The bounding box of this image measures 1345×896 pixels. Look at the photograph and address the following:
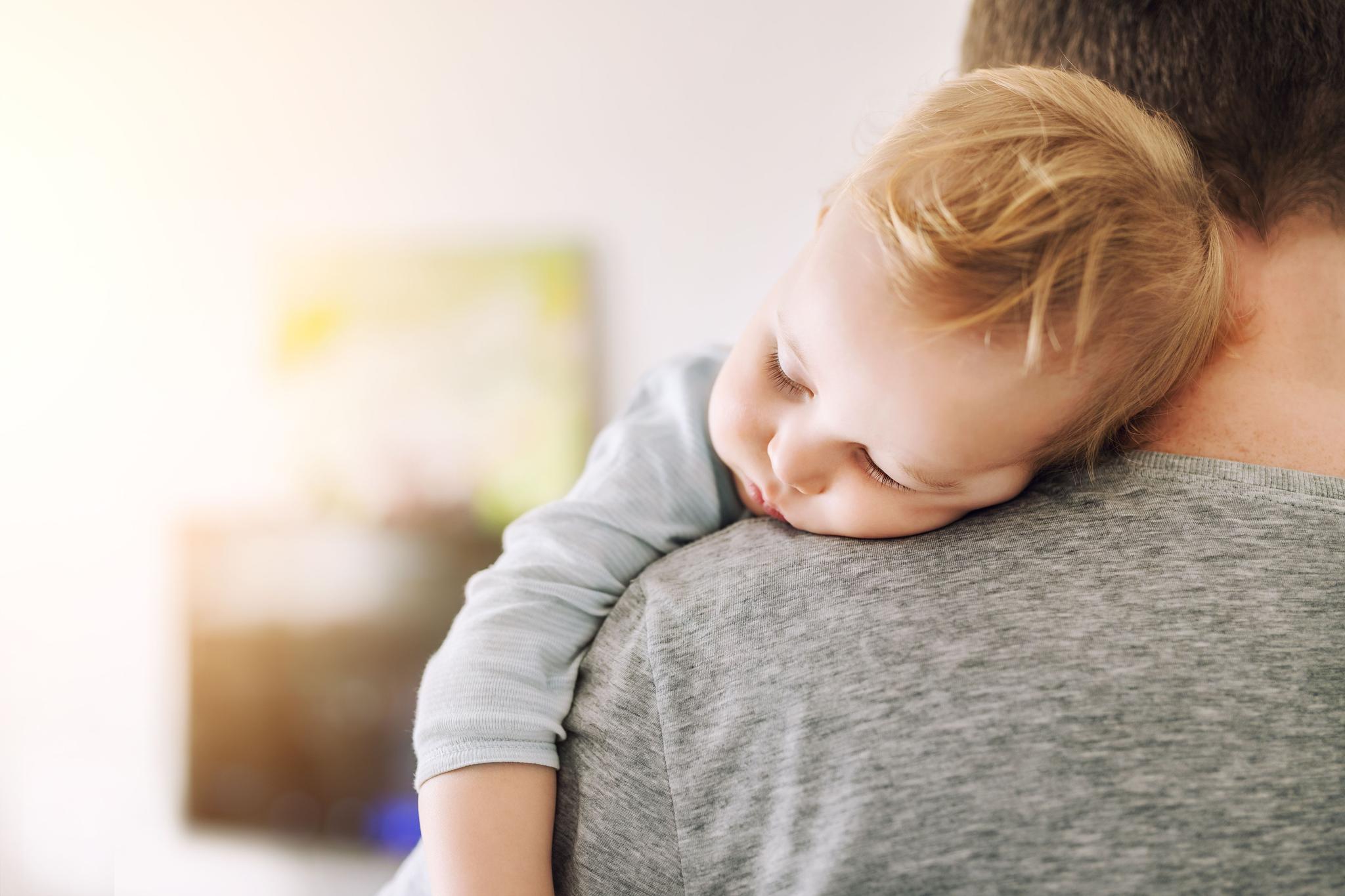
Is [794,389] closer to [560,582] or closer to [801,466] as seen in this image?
[801,466]

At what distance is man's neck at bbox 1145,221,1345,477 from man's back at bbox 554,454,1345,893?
0.20 ft

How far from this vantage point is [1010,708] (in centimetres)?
54

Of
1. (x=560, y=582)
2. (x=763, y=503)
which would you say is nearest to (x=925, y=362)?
Result: (x=763, y=503)

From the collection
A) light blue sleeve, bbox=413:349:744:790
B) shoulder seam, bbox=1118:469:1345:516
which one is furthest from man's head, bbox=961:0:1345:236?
light blue sleeve, bbox=413:349:744:790

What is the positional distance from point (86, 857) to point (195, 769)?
484 mm

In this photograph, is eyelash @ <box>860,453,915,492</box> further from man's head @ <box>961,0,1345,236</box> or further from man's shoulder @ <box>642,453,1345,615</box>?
man's head @ <box>961,0,1345,236</box>

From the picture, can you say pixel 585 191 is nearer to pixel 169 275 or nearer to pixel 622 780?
pixel 169 275

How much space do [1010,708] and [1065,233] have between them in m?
0.34

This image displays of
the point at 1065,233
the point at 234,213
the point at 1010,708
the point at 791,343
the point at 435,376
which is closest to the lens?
the point at 1010,708

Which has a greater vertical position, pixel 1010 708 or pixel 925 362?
pixel 925 362

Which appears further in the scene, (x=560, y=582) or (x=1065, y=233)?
(x=560, y=582)

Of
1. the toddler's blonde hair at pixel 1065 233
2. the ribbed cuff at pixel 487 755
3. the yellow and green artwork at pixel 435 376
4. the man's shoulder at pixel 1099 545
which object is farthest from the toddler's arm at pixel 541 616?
the yellow and green artwork at pixel 435 376

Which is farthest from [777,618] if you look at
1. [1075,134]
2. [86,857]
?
[86,857]

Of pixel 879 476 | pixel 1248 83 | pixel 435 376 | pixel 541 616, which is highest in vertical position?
pixel 1248 83
